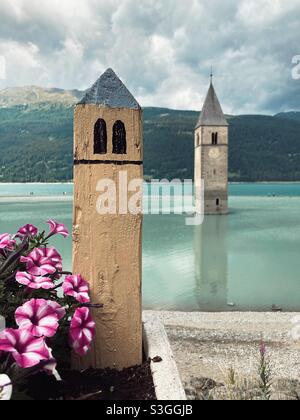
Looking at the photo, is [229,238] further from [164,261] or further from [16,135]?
[16,135]

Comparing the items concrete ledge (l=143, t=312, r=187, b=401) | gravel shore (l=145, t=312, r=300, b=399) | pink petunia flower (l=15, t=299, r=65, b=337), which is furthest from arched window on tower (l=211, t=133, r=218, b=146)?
pink petunia flower (l=15, t=299, r=65, b=337)

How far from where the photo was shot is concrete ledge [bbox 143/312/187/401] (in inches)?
73.4

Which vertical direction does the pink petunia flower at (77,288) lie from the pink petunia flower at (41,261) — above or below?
below

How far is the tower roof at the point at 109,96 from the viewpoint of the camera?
→ 2301 mm

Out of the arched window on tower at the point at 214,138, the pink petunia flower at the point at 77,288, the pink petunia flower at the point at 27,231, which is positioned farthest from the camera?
the arched window on tower at the point at 214,138

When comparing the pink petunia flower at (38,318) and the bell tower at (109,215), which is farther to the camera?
the bell tower at (109,215)

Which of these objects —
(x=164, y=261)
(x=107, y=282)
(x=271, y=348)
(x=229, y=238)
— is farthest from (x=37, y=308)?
(x=229, y=238)

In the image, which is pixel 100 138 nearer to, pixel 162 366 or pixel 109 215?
pixel 109 215

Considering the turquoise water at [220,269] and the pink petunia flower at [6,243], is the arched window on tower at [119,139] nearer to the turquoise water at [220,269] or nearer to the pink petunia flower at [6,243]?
the pink petunia flower at [6,243]

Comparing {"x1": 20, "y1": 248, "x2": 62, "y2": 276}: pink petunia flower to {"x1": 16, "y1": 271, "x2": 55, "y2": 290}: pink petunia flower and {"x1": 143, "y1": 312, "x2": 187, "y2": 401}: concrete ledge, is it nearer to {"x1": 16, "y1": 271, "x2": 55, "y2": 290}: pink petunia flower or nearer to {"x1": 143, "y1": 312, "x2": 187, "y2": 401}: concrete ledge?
{"x1": 16, "y1": 271, "x2": 55, "y2": 290}: pink petunia flower

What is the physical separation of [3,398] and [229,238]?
24.8 m

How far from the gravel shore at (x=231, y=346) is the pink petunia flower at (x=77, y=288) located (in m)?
1.90

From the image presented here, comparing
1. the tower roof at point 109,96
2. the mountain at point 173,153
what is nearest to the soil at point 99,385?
the tower roof at point 109,96

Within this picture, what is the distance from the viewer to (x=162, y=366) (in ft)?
7.13
